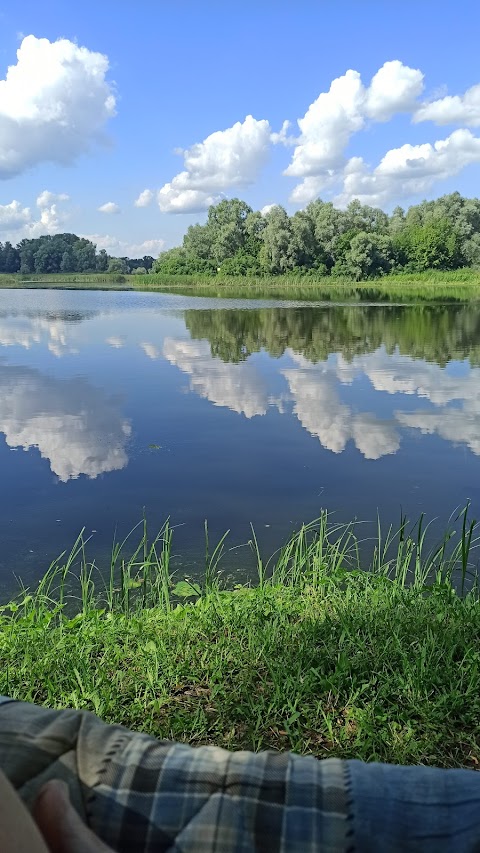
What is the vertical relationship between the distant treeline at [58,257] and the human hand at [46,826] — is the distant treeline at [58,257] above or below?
above

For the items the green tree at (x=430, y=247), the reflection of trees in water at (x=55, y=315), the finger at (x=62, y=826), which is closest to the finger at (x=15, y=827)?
the finger at (x=62, y=826)

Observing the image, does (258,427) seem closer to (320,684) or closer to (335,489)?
(335,489)

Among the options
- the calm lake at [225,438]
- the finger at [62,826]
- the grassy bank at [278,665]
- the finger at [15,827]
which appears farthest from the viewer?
the calm lake at [225,438]

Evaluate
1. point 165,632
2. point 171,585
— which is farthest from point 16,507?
point 165,632

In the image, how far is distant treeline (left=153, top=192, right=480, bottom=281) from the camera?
52.8 m

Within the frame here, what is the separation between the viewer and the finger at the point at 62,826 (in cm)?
111

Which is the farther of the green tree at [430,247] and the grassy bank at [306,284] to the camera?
the green tree at [430,247]

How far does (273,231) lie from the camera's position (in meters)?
53.7

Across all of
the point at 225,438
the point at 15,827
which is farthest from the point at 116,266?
the point at 15,827

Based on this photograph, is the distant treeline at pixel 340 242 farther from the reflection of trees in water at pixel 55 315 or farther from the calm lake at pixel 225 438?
the calm lake at pixel 225 438

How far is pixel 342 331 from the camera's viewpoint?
16.9 metres

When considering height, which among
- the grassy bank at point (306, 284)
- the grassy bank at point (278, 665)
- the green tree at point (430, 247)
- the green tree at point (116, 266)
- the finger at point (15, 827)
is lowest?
the grassy bank at point (278, 665)

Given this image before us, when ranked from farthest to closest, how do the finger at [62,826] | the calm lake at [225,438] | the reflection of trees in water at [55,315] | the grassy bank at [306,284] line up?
the grassy bank at [306,284] < the reflection of trees in water at [55,315] < the calm lake at [225,438] < the finger at [62,826]

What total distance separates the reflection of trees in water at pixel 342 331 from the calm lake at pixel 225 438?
0.15 m
